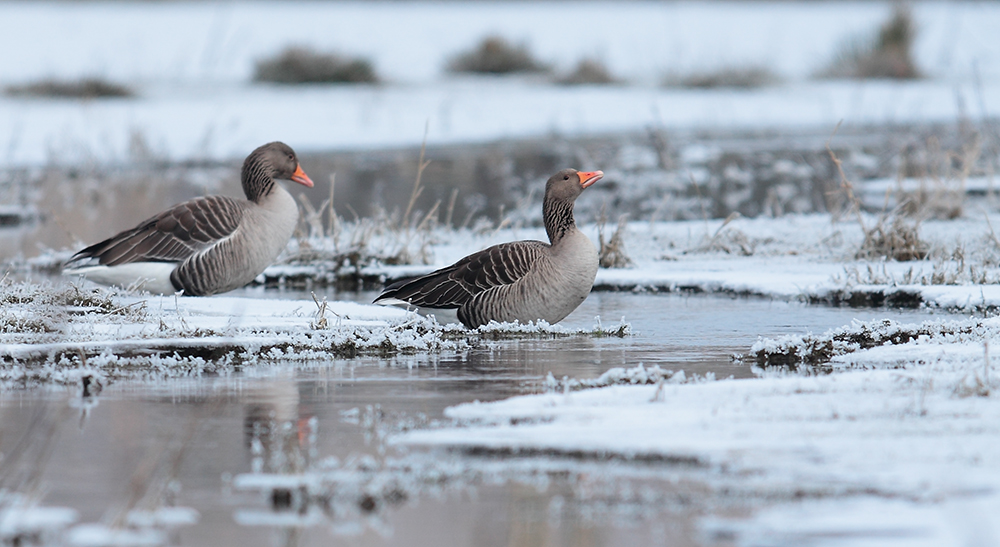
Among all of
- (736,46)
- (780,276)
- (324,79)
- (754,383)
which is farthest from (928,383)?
(736,46)

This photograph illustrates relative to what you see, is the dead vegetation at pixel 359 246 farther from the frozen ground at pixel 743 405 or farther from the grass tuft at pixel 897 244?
the grass tuft at pixel 897 244

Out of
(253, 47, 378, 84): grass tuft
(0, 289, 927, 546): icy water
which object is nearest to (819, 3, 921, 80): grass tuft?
(253, 47, 378, 84): grass tuft

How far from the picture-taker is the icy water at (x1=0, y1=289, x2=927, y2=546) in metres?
3.73

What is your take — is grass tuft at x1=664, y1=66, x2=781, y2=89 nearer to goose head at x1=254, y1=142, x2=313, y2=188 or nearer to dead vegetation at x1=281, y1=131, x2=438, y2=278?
dead vegetation at x1=281, y1=131, x2=438, y2=278

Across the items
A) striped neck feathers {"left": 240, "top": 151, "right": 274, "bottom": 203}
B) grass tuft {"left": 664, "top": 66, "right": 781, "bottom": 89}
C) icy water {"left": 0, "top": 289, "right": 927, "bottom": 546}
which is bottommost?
icy water {"left": 0, "top": 289, "right": 927, "bottom": 546}

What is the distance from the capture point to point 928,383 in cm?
509

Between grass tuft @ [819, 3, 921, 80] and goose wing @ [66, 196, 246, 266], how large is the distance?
22.7 metres

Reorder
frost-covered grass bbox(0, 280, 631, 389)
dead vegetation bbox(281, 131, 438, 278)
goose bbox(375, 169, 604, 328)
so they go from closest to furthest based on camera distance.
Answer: frost-covered grass bbox(0, 280, 631, 389) < goose bbox(375, 169, 604, 328) < dead vegetation bbox(281, 131, 438, 278)

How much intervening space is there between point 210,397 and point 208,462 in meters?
1.22

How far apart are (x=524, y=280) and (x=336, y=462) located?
11.2ft

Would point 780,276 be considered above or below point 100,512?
above

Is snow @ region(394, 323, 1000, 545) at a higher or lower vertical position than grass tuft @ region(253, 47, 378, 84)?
lower

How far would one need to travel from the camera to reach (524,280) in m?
7.61

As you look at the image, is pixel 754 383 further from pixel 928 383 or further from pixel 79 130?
pixel 79 130
